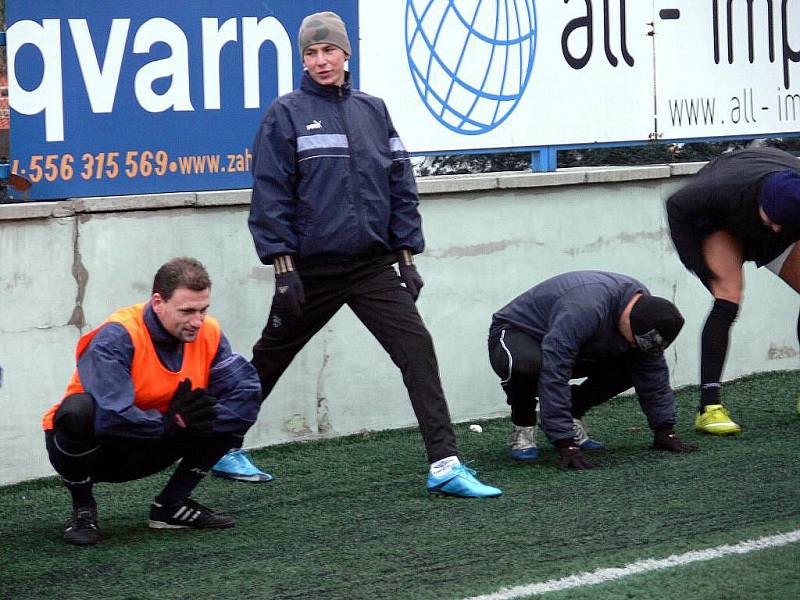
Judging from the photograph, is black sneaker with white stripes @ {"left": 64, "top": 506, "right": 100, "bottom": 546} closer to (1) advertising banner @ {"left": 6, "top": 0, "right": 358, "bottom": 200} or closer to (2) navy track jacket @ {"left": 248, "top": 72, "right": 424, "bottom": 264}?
(2) navy track jacket @ {"left": 248, "top": 72, "right": 424, "bottom": 264}

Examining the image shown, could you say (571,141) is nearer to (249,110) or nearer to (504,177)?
(504,177)

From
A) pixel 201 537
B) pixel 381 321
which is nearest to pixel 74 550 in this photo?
pixel 201 537

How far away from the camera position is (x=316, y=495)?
550cm

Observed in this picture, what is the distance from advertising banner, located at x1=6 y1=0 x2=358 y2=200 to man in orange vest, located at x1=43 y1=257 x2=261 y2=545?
1362mm

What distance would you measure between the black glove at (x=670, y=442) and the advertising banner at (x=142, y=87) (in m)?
2.10

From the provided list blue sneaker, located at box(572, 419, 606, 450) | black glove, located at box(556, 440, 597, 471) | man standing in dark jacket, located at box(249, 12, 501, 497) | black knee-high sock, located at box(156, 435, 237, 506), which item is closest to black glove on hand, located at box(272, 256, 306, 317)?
man standing in dark jacket, located at box(249, 12, 501, 497)

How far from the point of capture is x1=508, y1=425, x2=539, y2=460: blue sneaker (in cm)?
611

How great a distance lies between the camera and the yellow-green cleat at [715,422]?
6430 millimetres

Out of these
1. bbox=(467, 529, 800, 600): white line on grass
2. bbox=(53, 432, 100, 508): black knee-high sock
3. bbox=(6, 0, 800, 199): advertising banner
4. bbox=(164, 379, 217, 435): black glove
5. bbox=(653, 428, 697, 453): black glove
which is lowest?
bbox=(467, 529, 800, 600): white line on grass

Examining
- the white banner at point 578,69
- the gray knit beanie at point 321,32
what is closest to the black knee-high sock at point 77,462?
the gray knit beanie at point 321,32

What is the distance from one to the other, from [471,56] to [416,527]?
9.57 ft

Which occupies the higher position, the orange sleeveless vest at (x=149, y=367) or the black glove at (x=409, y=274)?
the black glove at (x=409, y=274)

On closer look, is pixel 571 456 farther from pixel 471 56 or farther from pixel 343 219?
pixel 471 56

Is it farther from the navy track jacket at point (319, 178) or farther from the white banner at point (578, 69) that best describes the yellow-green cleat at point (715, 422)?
the navy track jacket at point (319, 178)
